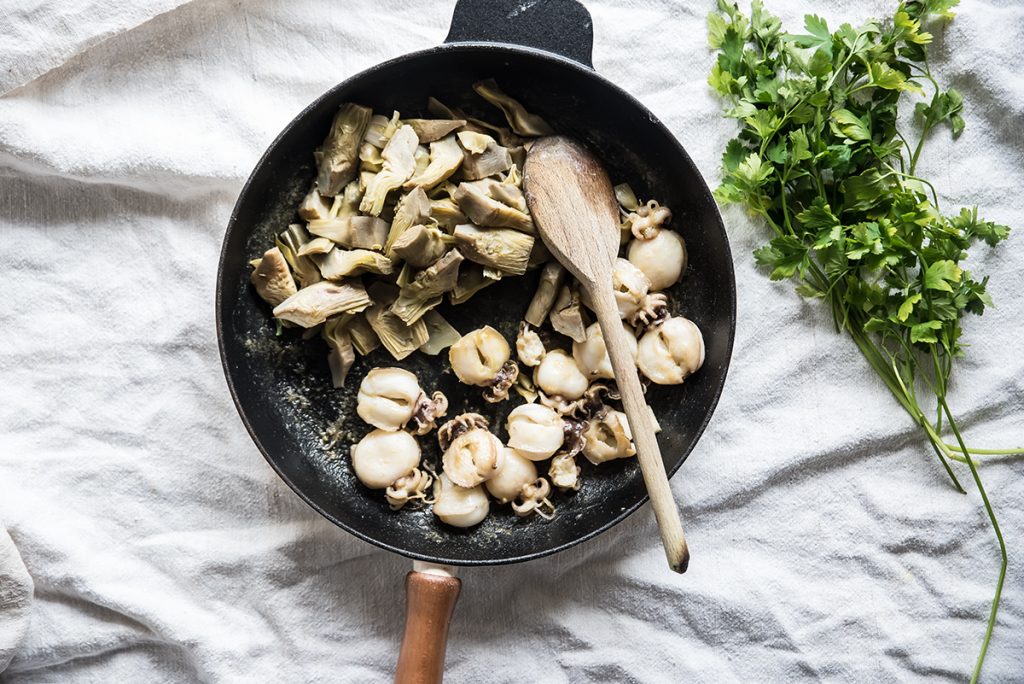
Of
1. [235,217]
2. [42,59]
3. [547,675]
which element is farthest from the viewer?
[547,675]

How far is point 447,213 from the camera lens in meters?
1.59

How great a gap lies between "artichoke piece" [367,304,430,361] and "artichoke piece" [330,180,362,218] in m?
0.18

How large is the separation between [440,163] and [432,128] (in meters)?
0.08

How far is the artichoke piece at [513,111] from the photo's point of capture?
5.36 feet

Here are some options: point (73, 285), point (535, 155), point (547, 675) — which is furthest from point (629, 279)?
point (73, 285)

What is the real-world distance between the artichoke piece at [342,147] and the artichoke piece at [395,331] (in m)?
0.24

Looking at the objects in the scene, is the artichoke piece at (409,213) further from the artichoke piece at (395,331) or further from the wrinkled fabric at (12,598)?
the wrinkled fabric at (12,598)

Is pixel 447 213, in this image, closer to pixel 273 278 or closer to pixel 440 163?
pixel 440 163

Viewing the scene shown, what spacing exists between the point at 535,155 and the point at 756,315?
0.54 m

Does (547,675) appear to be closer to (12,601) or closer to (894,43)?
(12,601)

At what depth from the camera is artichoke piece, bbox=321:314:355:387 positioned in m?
1.60

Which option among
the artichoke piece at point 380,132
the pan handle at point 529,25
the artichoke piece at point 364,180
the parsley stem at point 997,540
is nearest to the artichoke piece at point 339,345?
the artichoke piece at point 364,180

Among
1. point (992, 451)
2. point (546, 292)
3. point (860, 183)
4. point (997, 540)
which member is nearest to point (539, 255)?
point (546, 292)

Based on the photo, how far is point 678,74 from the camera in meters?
1.70
